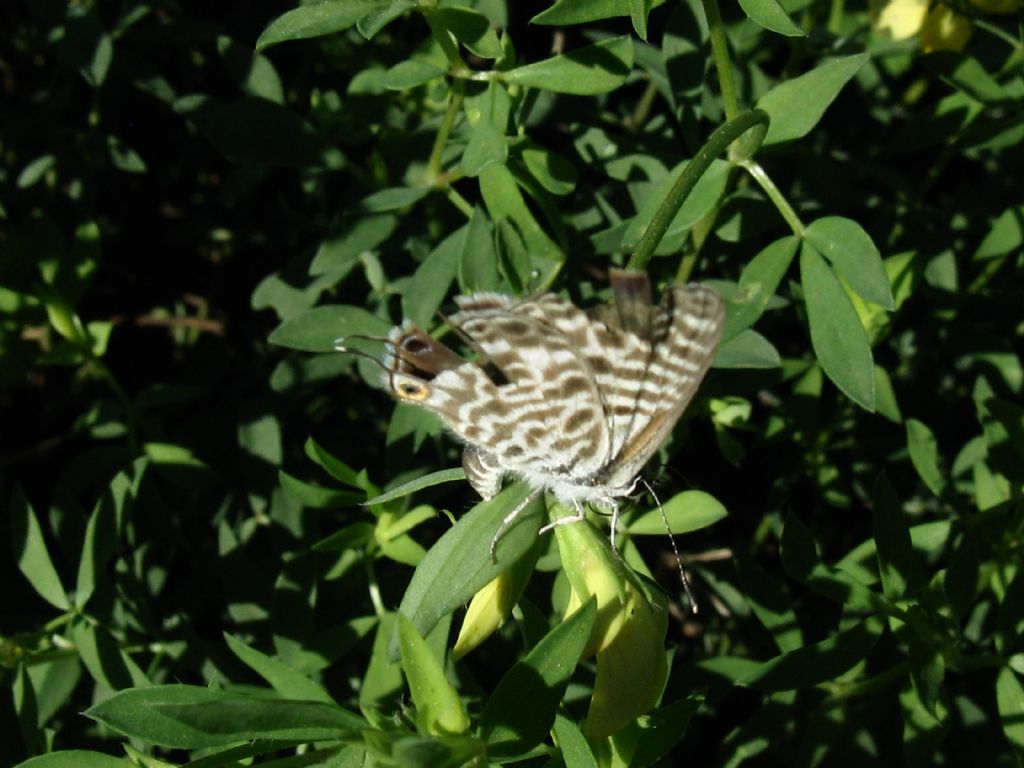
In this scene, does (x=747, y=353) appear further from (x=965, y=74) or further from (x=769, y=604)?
(x=965, y=74)

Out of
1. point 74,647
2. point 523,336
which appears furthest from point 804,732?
point 74,647

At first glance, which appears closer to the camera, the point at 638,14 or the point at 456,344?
the point at 638,14

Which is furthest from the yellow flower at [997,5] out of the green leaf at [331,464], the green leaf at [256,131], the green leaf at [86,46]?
the green leaf at [86,46]

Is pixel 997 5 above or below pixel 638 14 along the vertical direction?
below

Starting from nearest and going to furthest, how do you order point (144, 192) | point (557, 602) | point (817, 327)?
point (817, 327)
point (557, 602)
point (144, 192)

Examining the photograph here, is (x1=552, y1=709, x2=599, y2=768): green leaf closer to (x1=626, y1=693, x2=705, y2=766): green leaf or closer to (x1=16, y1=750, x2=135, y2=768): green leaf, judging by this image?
A: (x1=626, y1=693, x2=705, y2=766): green leaf

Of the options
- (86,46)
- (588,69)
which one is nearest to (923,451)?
(588,69)

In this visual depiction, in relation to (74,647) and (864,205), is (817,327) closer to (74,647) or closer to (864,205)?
(864,205)
